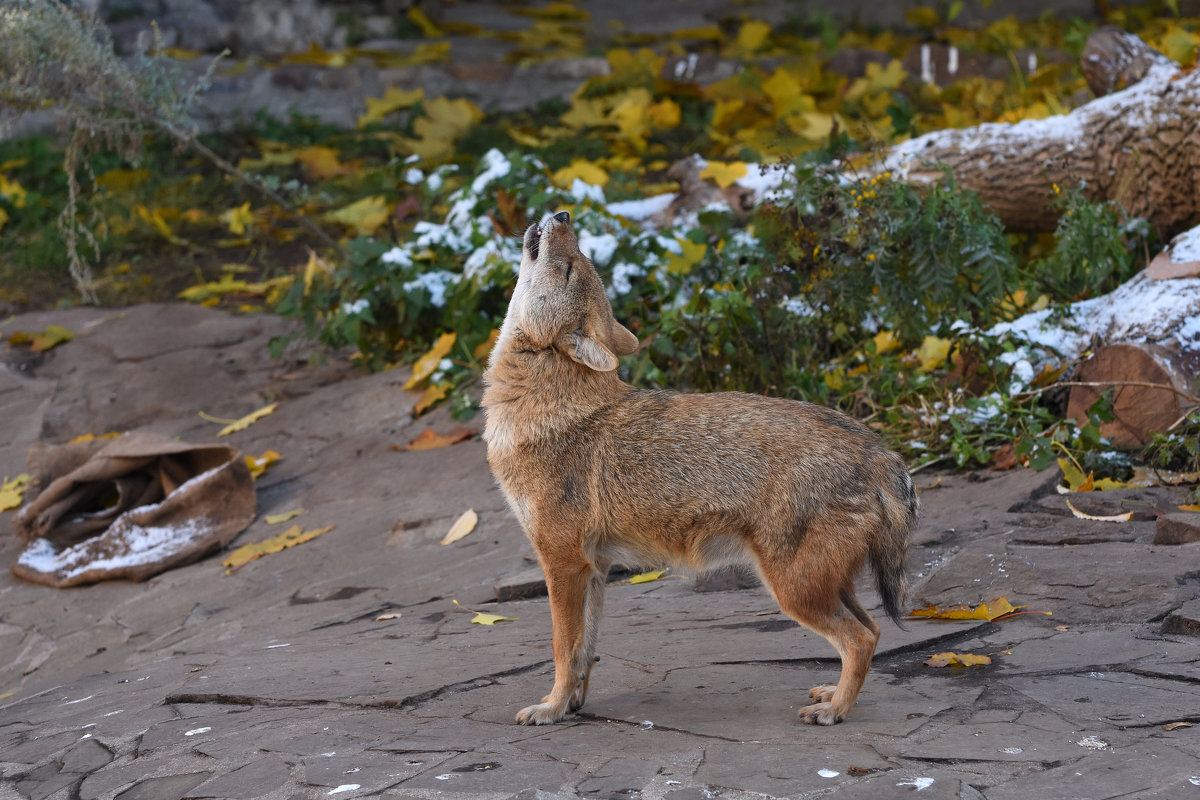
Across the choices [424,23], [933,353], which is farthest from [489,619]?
[424,23]

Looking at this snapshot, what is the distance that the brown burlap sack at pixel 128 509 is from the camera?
6555 millimetres

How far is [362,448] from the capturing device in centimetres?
757

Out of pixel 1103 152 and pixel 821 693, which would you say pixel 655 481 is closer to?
pixel 821 693

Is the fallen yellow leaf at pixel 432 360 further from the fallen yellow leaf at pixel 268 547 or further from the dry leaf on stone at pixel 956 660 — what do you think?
the dry leaf on stone at pixel 956 660

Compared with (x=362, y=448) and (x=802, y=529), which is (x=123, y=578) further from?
(x=802, y=529)

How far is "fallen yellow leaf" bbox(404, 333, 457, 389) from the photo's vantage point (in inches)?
→ 311

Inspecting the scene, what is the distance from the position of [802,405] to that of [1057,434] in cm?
232

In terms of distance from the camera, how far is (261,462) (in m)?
7.52

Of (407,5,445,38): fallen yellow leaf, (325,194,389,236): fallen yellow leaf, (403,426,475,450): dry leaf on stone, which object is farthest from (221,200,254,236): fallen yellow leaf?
(407,5,445,38): fallen yellow leaf

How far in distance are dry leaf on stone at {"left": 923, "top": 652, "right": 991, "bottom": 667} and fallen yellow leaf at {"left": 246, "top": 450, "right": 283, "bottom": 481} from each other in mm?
4747

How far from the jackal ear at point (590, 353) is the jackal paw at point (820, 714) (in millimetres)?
1240

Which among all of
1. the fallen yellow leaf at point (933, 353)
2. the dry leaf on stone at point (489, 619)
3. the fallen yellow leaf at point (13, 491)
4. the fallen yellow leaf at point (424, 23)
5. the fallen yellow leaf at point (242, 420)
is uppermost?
the fallen yellow leaf at point (424, 23)

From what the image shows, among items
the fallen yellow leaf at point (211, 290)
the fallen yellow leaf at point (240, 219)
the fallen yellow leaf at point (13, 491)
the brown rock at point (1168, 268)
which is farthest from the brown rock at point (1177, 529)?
the fallen yellow leaf at point (240, 219)

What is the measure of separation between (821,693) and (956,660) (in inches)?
22.0
